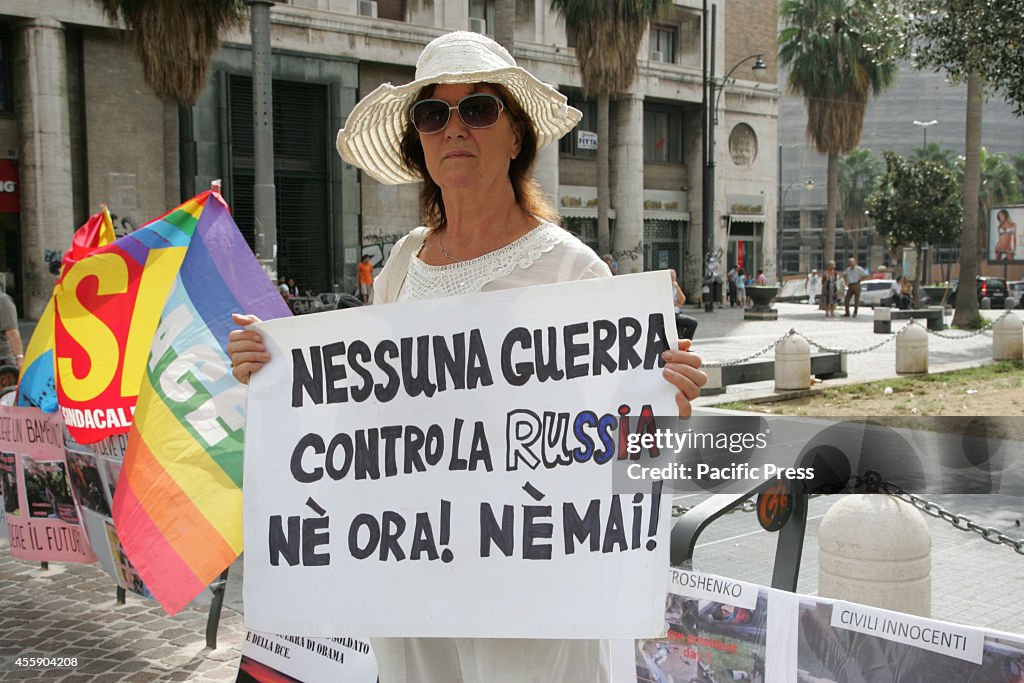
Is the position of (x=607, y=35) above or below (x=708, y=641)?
above

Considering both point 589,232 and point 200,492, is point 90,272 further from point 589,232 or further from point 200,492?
point 589,232

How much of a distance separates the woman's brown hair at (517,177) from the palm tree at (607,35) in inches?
1095

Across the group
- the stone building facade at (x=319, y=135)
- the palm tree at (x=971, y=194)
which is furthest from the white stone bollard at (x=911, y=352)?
the stone building facade at (x=319, y=135)

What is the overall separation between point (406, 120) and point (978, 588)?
14.2ft

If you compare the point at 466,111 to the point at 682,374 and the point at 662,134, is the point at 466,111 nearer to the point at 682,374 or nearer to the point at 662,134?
the point at 682,374

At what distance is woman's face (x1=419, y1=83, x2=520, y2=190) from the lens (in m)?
2.42

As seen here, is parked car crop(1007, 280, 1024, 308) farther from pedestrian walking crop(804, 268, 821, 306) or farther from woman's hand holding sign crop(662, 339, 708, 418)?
woman's hand holding sign crop(662, 339, 708, 418)

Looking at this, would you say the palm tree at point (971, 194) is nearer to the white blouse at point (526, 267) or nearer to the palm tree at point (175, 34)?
the palm tree at point (175, 34)

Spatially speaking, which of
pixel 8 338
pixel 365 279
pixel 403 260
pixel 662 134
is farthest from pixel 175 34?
pixel 662 134

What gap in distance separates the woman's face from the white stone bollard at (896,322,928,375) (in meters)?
13.8

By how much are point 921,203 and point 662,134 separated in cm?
1251

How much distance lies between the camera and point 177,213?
4.40 metres

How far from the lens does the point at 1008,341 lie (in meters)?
→ 16.9

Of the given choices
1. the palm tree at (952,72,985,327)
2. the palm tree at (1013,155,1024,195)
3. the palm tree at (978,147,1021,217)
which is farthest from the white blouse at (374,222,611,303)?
the palm tree at (1013,155,1024,195)
